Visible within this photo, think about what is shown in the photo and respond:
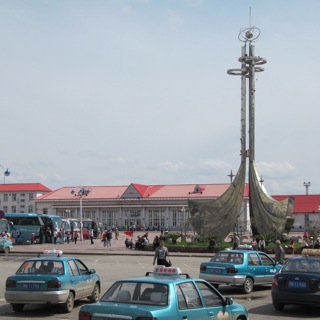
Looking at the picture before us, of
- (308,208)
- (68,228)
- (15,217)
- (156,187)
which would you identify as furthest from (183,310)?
(156,187)

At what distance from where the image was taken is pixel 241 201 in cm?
5056

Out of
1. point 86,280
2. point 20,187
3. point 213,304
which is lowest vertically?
point 86,280

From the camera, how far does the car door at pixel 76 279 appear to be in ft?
47.8

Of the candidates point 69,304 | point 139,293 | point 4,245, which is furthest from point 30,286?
point 4,245

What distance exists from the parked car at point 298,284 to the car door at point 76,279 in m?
4.75

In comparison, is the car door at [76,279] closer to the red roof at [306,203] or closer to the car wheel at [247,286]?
the car wheel at [247,286]

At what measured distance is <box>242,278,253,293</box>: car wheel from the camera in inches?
724

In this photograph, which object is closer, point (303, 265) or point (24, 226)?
point (303, 265)

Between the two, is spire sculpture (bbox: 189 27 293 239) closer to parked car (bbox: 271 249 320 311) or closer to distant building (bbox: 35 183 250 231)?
parked car (bbox: 271 249 320 311)

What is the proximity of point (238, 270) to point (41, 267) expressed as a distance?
6.46 m

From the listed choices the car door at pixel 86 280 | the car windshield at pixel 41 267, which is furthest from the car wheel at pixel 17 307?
the car door at pixel 86 280

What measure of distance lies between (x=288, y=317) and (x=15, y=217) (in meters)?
47.3

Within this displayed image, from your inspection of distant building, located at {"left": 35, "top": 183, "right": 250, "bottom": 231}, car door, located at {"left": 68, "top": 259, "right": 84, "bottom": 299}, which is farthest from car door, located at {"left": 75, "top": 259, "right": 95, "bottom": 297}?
distant building, located at {"left": 35, "top": 183, "right": 250, "bottom": 231}

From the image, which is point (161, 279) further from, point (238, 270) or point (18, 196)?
point (18, 196)
